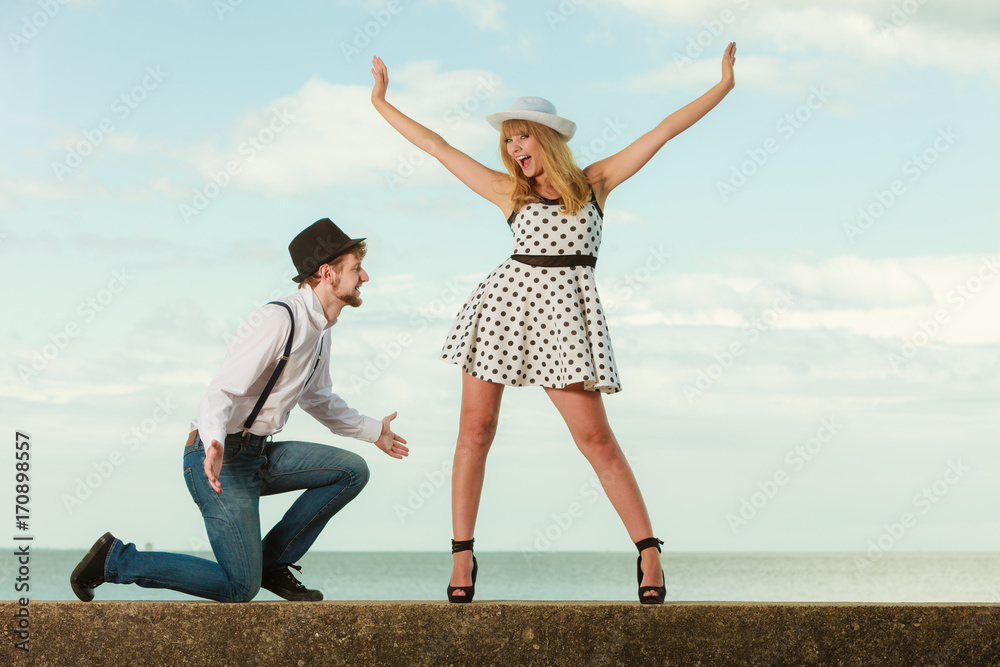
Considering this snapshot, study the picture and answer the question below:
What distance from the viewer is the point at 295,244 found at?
3969 millimetres

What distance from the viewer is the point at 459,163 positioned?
A: 406cm

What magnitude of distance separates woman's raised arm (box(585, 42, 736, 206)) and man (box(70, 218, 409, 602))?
1081 mm

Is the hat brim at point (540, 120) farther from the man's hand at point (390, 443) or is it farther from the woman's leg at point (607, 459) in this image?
the man's hand at point (390, 443)

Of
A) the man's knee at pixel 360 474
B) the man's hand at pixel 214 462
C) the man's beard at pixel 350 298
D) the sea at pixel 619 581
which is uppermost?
the sea at pixel 619 581

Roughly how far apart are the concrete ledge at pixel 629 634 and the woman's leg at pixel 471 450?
1.37ft

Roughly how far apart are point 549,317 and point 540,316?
1.6 inches

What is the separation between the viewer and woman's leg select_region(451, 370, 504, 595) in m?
3.77

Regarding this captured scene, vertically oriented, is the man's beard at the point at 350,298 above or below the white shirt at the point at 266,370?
above

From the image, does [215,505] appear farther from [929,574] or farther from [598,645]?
[929,574]

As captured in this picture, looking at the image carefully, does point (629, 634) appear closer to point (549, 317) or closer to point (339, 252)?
point (549, 317)

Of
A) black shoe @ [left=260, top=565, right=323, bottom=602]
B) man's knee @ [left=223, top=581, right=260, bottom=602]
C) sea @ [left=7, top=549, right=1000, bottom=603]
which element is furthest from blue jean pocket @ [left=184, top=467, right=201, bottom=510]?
sea @ [left=7, top=549, right=1000, bottom=603]

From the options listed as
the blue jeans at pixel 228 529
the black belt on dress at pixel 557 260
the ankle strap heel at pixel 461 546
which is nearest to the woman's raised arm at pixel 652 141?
the black belt on dress at pixel 557 260

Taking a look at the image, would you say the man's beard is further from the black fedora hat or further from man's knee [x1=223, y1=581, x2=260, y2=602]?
man's knee [x1=223, y1=581, x2=260, y2=602]

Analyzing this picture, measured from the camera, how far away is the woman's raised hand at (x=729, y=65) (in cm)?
387
